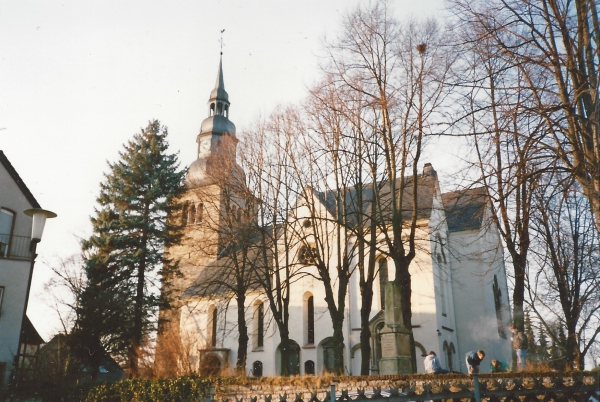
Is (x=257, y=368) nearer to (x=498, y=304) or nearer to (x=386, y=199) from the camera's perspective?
(x=386, y=199)

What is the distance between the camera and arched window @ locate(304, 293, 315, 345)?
30.6 metres

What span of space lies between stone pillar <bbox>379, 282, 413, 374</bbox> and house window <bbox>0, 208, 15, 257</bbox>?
515 inches

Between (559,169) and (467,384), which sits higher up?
(559,169)

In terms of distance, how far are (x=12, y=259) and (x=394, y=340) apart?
512 inches

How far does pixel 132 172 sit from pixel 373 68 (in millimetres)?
15186

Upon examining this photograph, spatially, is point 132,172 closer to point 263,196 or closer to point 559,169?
point 263,196

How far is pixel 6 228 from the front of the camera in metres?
19.0

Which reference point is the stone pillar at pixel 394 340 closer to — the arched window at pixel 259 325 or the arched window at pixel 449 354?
the arched window at pixel 449 354

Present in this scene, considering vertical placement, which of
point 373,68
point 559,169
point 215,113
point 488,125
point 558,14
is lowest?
point 559,169

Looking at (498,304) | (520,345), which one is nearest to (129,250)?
(520,345)

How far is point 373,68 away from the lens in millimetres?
16031

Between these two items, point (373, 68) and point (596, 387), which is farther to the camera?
point (373, 68)

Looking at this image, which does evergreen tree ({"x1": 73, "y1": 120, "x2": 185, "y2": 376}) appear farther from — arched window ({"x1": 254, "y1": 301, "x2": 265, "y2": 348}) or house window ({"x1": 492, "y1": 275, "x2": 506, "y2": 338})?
house window ({"x1": 492, "y1": 275, "x2": 506, "y2": 338})

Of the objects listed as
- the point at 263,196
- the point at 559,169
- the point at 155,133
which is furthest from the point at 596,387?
the point at 155,133
